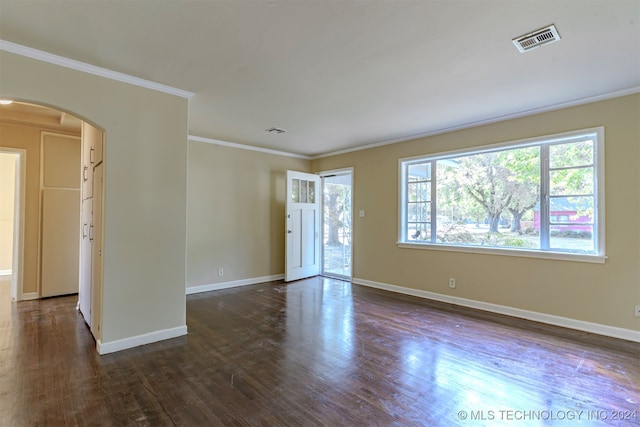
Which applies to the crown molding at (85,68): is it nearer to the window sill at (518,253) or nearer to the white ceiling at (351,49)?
the white ceiling at (351,49)

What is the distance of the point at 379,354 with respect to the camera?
277cm

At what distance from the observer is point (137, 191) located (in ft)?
9.52

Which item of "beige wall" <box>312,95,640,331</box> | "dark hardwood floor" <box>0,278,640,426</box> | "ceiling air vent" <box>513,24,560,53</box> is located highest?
"ceiling air vent" <box>513,24,560,53</box>

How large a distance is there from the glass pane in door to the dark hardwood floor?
2.93 m

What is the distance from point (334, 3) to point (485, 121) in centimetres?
306

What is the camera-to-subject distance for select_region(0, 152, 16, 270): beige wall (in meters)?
6.37

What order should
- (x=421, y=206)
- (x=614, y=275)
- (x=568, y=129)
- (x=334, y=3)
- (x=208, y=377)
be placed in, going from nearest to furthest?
(x=334, y=3) < (x=208, y=377) < (x=614, y=275) < (x=568, y=129) < (x=421, y=206)

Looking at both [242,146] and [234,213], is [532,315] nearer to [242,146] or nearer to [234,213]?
[234,213]

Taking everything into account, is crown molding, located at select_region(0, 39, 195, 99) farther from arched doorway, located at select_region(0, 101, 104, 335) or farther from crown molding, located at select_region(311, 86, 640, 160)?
crown molding, located at select_region(311, 86, 640, 160)

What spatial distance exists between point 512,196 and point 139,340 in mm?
4516

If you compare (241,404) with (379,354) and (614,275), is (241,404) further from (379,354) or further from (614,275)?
(614,275)

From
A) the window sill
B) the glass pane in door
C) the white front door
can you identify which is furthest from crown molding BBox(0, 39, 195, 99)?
the glass pane in door

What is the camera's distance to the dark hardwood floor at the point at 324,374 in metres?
1.93

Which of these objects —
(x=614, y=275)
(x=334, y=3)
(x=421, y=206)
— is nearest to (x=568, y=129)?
(x=614, y=275)
